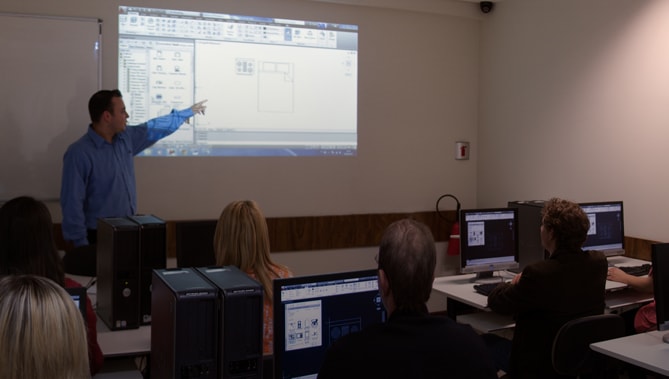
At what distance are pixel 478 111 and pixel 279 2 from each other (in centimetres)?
209

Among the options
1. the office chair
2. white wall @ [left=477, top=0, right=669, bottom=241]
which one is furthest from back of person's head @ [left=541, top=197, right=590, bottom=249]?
white wall @ [left=477, top=0, right=669, bottom=241]

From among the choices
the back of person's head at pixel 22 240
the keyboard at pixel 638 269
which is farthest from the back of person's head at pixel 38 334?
the keyboard at pixel 638 269

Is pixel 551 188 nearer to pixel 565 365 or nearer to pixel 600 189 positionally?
pixel 600 189

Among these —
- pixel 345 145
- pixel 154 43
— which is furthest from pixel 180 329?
pixel 345 145

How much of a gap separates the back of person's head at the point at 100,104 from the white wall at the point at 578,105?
3.23 metres

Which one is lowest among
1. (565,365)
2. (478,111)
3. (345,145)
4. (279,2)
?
(565,365)

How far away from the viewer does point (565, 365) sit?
110 inches

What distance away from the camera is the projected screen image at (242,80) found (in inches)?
174

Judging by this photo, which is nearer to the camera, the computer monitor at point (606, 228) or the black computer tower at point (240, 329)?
the black computer tower at point (240, 329)

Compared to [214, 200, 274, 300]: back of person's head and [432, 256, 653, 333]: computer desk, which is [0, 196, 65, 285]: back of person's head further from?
[432, 256, 653, 333]: computer desk

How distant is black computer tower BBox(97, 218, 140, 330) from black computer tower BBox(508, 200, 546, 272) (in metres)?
2.61

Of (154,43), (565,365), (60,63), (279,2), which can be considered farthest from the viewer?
(279,2)

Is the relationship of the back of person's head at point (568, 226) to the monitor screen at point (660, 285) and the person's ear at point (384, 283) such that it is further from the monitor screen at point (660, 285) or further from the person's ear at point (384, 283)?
the person's ear at point (384, 283)

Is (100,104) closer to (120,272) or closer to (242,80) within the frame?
(242,80)
